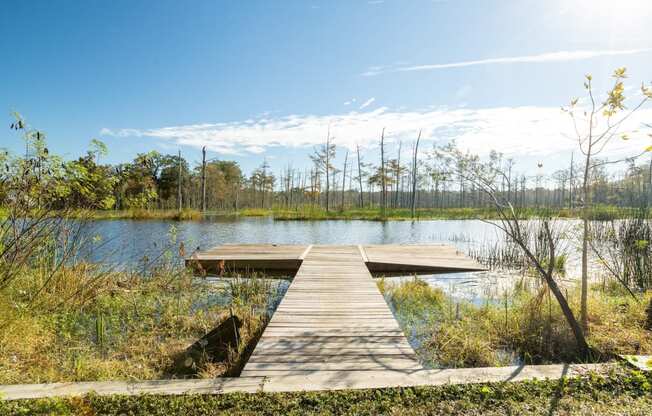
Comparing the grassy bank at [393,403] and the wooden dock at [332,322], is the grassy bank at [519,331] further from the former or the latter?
the grassy bank at [393,403]

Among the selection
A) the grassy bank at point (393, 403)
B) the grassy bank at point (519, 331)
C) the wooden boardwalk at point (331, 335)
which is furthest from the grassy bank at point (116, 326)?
the grassy bank at point (519, 331)

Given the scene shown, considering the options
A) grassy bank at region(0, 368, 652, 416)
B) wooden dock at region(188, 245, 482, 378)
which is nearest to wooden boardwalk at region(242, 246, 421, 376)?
wooden dock at region(188, 245, 482, 378)

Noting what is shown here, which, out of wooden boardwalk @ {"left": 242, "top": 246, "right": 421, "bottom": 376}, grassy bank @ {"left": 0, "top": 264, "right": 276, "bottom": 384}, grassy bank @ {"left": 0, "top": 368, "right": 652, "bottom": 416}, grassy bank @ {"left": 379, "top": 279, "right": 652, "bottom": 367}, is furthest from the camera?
grassy bank @ {"left": 379, "top": 279, "right": 652, "bottom": 367}

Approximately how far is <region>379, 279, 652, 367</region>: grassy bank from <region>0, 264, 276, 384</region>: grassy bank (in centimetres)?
193

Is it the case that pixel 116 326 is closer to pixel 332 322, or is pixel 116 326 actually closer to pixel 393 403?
pixel 332 322

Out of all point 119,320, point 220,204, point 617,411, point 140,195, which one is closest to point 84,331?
point 119,320

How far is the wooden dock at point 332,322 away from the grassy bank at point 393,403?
43 cm

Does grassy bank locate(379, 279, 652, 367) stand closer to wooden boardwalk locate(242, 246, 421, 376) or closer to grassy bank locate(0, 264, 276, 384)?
wooden boardwalk locate(242, 246, 421, 376)

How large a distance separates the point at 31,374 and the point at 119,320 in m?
1.82

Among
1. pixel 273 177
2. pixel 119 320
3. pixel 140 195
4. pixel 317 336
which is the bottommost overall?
pixel 119 320

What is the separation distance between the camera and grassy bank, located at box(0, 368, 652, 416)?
1.88 meters

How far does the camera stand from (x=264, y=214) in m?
26.2

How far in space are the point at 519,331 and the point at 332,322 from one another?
1998 millimetres

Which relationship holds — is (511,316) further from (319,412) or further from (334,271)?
(319,412)
